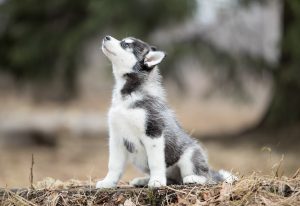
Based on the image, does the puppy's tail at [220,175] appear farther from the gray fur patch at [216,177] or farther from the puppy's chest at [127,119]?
the puppy's chest at [127,119]

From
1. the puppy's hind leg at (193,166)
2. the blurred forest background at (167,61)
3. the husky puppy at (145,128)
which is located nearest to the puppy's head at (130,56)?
the husky puppy at (145,128)

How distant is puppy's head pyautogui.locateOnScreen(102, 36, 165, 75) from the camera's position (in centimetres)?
463

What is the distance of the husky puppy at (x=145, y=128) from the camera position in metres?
4.48

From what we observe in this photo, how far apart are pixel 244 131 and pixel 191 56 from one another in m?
2.21

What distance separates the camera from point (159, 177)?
4457mm

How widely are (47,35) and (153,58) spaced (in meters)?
10.7

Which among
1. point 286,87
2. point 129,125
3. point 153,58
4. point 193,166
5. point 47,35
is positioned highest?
point 47,35

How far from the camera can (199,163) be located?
185 inches

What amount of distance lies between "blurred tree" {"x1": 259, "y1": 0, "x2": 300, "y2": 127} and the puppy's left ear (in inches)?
314

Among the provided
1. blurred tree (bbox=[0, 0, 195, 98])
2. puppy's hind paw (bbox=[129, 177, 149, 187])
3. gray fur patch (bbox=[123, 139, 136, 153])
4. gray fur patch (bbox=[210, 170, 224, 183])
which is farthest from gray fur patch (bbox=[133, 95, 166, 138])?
blurred tree (bbox=[0, 0, 195, 98])

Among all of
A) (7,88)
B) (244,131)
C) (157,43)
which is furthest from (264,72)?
(7,88)

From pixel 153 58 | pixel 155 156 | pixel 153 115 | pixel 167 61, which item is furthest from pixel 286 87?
pixel 155 156

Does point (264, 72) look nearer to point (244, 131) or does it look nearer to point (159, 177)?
point (244, 131)

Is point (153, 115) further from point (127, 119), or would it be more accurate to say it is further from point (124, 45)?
point (124, 45)
